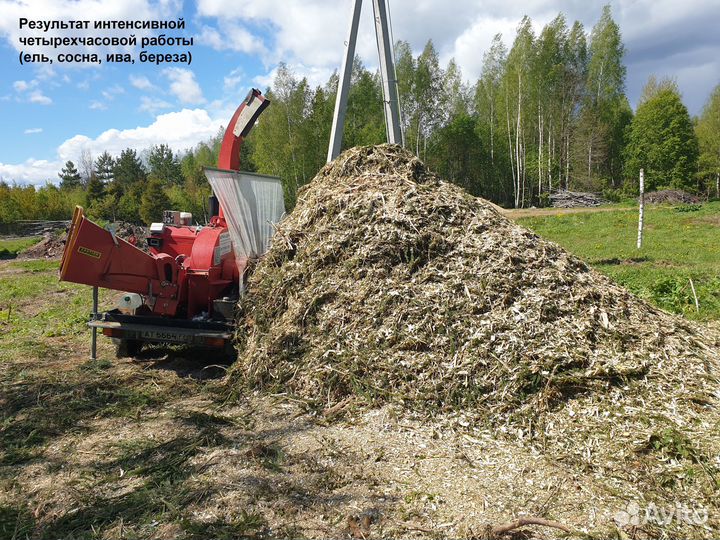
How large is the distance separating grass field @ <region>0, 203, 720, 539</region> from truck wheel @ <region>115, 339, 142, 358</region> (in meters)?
0.22

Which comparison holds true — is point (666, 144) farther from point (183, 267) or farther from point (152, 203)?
point (183, 267)

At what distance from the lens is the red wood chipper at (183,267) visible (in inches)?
184

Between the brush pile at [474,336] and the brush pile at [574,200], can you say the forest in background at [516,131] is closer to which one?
the brush pile at [574,200]

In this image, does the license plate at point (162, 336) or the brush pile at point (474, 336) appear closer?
the brush pile at point (474, 336)

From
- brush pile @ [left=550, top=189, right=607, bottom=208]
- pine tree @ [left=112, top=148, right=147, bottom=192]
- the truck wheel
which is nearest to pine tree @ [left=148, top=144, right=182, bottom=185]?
pine tree @ [left=112, top=148, right=147, bottom=192]

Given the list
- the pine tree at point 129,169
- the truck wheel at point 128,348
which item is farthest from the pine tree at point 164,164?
the truck wheel at point 128,348

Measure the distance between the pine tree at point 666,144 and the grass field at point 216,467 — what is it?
3887cm

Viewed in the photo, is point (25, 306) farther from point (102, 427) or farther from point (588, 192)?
point (588, 192)

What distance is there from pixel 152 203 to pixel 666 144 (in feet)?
121

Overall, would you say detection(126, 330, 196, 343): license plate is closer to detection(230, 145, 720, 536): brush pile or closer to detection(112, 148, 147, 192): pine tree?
detection(230, 145, 720, 536): brush pile

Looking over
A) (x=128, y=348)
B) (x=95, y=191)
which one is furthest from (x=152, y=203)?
(x=128, y=348)

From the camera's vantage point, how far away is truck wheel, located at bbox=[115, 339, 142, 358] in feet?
19.0
